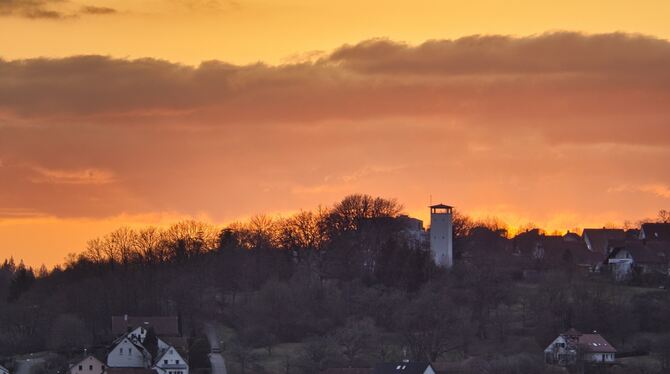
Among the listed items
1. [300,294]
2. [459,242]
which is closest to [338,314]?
[300,294]

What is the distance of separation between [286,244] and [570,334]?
129ft

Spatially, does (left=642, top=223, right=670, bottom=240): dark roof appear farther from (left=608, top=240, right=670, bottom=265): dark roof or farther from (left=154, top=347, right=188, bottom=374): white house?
(left=154, top=347, right=188, bottom=374): white house

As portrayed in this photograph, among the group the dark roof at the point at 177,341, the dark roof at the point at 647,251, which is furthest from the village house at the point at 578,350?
the dark roof at the point at 177,341

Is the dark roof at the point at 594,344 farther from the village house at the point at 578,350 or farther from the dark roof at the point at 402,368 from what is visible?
the dark roof at the point at 402,368

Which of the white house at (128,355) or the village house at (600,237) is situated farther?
the village house at (600,237)

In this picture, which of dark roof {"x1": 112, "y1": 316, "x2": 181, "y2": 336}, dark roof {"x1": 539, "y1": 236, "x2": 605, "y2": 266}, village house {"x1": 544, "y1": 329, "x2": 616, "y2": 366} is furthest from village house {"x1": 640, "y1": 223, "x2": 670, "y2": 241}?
dark roof {"x1": 112, "y1": 316, "x2": 181, "y2": 336}

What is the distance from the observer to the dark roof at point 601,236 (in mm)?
158250

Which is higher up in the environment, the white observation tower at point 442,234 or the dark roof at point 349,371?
the white observation tower at point 442,234

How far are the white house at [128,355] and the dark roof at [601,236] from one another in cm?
5166

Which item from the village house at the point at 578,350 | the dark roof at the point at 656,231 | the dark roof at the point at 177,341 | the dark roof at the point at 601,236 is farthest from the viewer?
the dark roof at the point at 601,236

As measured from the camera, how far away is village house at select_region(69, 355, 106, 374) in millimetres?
116919

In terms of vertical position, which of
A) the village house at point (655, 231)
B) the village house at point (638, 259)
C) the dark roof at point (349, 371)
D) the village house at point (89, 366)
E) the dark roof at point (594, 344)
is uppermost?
Answer: the village house at point (655, 231)

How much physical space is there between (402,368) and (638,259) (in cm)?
3866

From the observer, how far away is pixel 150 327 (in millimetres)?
125062
